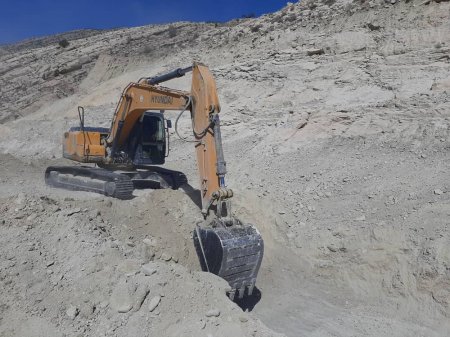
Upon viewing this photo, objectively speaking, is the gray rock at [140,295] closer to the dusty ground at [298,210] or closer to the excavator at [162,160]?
the dusty ground at [298,210]

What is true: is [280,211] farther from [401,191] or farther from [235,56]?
[235,56]

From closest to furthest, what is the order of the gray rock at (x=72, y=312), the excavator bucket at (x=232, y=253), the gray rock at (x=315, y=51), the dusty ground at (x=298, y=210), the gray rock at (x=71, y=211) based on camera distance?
the gray rock at (x=72, y=312), the dusty ground at (x=298, y=210), the excavator bucket at (x=232, y=253), the gray rock at (x=71, y=211), the gray rock at (x=315, y=51)

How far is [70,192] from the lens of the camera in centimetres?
967

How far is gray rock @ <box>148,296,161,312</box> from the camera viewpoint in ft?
16.8

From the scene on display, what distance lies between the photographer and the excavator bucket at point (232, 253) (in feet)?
19.8

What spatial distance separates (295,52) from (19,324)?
11299 mm

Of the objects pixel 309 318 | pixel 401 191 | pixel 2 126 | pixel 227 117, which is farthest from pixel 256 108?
pixel 2 126

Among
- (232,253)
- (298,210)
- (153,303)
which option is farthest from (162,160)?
(153,303)

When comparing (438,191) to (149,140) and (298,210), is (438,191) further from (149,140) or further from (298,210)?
(149,140)

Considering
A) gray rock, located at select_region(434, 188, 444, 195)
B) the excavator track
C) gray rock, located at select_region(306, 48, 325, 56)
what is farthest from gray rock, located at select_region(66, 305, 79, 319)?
gray rock, located at select_region(306, 48, 325, 56)

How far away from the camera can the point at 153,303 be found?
5.14 m

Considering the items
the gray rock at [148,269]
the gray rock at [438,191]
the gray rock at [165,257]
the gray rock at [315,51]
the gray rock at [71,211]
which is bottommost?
the gray rock at [165,257]

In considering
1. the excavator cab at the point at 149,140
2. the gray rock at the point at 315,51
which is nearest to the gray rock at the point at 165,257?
the excavator cab at the point at 149,140

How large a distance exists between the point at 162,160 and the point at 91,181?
5.17 feet
